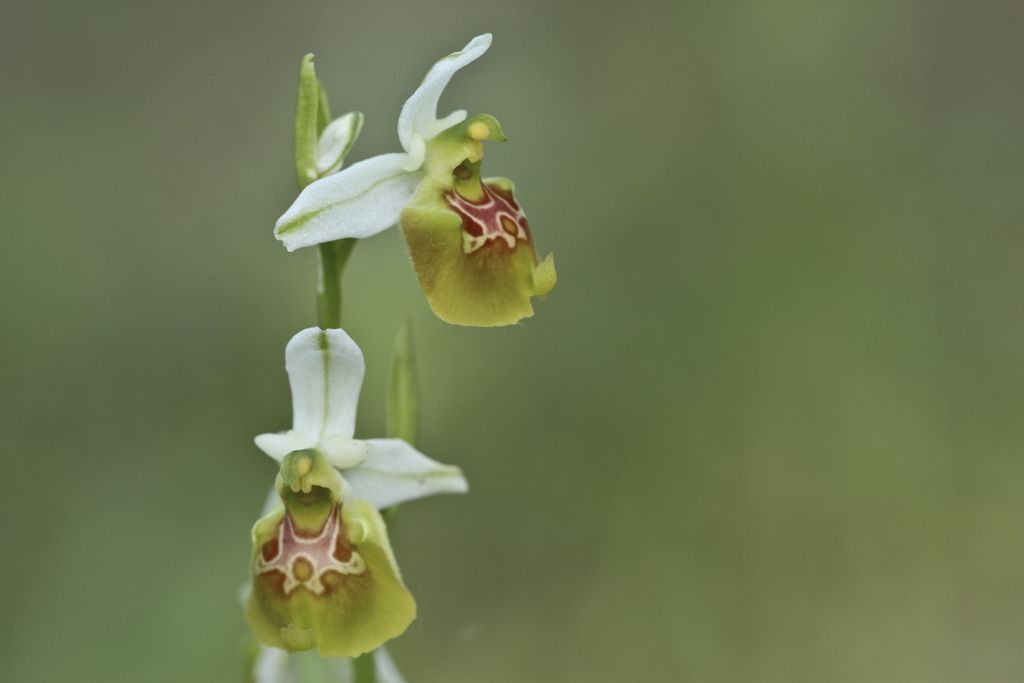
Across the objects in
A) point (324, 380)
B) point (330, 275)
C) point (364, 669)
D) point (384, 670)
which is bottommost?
point (384, 670)

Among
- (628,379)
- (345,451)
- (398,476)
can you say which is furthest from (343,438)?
(628,379)

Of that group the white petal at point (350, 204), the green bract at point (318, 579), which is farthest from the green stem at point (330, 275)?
the green bract at point (318, 579)

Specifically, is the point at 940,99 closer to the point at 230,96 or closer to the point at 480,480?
the point at 480,480

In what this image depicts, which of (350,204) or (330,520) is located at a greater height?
(350,204)

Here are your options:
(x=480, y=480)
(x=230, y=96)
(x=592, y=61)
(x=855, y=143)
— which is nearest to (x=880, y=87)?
(x=855, y=143)

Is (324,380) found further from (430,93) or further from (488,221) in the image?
(430,93)

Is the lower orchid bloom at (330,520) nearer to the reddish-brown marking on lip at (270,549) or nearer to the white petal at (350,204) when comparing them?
the reddish-brown marking on lip at (270,549)
